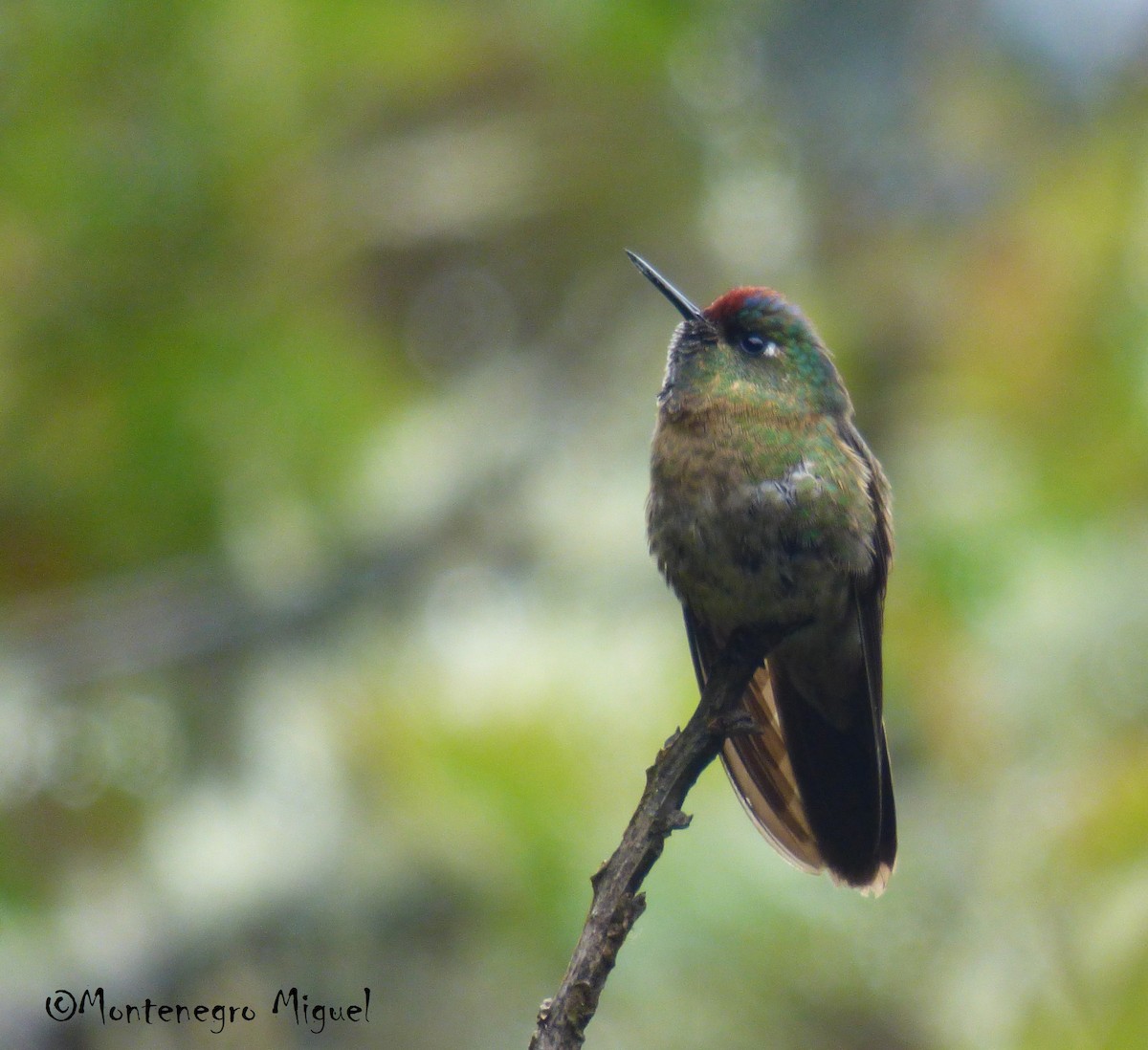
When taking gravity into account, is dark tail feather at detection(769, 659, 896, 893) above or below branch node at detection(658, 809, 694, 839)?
above

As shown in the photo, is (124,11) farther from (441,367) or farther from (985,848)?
(985,848)

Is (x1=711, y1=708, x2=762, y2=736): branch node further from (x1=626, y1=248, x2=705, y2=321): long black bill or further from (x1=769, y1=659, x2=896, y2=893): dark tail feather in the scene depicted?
(x1=626, y1=248, x2=705, y2=321): long black bill

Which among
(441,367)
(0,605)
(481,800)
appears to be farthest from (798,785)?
(441,367)

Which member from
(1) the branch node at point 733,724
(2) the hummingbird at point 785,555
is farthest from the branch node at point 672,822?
(2) the hummingbird at point 785,555

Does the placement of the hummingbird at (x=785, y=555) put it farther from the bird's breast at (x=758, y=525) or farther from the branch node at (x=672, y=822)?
the branch node at (x=672, y=822)

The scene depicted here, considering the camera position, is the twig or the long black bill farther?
the long black bill

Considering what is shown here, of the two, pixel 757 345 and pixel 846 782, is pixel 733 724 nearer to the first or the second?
pixel 846 782
